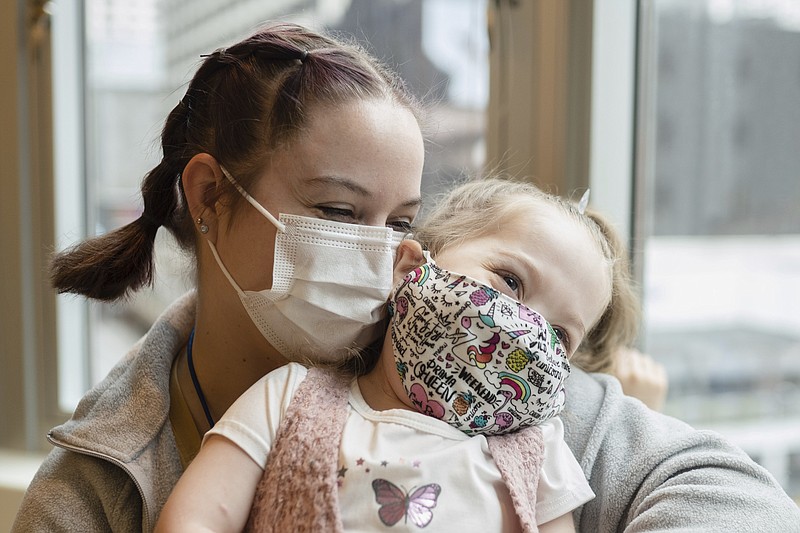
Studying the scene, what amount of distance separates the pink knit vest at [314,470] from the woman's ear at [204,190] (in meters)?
0.34

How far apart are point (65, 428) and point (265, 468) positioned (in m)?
0.40

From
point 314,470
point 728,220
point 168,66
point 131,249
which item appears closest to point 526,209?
point 314,470

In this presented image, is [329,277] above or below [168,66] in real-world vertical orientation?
below

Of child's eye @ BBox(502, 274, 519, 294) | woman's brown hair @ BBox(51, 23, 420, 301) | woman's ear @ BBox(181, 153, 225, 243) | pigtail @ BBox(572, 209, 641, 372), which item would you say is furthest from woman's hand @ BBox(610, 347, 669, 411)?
woman's ear @ BBox(181, 153, 225, 243)

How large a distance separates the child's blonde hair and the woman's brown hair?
183 millimetres

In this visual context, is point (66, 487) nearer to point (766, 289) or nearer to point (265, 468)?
point (265, 468)

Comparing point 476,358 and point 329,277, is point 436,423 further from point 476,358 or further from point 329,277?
point 329,277

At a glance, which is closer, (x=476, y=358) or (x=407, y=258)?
(x=476, y=358)

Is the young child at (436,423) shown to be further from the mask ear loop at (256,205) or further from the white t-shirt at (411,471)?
the mask ear loop at (256,205)

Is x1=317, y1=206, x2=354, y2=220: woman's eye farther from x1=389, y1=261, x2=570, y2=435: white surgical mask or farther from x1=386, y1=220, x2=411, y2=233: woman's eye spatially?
x1=389, y1=261, x2=570, y2=435: white surgical mask

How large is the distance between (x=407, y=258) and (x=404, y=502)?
36cm

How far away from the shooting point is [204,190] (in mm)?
1251

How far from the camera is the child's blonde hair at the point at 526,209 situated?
1218 millimetres

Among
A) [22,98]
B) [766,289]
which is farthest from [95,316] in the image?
[766,289]
